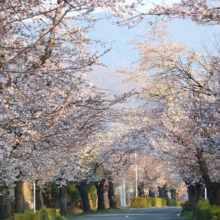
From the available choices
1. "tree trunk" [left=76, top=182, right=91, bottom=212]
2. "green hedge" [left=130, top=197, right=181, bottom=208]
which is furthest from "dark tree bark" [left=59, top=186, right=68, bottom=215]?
"green hedge" [left=130, top=197, right=181, bottom=208]

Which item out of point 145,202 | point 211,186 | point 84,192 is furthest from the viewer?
point 145,202

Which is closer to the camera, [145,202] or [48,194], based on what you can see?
[48,194]

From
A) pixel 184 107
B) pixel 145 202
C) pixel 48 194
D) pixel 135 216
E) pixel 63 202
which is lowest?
pixel 145 202

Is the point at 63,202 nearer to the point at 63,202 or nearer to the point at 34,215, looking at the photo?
the point at 63,202

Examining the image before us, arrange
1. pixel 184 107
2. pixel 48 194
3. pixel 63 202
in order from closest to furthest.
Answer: pixel 184 107 → pixel 63 202 → pixel 48 194

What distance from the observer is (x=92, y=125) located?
51.0ft

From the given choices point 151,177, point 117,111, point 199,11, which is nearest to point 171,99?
point 117,111

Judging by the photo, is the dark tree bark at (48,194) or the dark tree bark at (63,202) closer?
the dark tree bark at (63,202)

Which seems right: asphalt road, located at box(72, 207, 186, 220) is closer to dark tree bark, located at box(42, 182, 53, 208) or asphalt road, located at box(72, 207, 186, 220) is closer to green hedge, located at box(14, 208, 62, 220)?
green hedge, located at box(14, 208, 62, 220)

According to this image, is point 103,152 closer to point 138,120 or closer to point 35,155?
point 138,120

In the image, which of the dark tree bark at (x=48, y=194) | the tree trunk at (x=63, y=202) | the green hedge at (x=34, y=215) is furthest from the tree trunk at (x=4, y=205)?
the dark tree bark at (x=48, y=194)

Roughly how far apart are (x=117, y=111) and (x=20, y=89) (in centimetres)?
655

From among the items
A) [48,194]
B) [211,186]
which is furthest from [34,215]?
[48,194]

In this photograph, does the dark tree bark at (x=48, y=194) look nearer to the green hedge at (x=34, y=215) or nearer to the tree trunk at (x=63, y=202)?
the tree trunk at (x=63, y=202)
